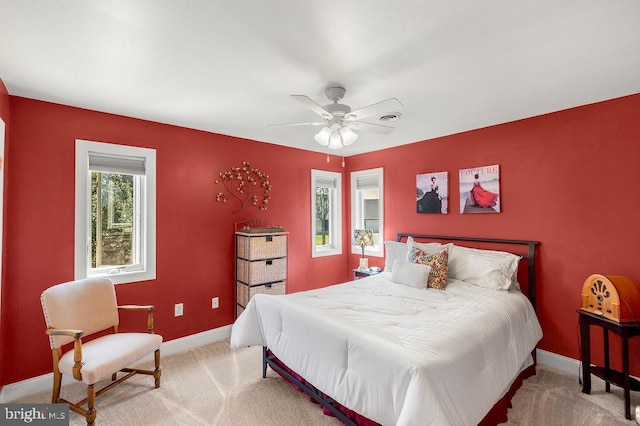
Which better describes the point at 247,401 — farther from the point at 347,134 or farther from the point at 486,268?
the point at 486,268

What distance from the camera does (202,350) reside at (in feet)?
10.8

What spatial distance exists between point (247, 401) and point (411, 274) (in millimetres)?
1891

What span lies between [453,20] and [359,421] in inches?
93.7

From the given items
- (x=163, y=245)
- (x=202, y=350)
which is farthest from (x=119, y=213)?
(x=202, y=350)

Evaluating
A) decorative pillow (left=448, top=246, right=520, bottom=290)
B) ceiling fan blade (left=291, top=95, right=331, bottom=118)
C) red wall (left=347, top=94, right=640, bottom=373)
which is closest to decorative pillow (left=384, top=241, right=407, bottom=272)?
decorative pillow (left=448, top=246, right=520, bottom=290)

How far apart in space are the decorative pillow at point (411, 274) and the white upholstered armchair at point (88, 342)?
2.37 m

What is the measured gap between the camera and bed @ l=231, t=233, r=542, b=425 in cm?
156

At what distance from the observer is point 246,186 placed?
12.6 ft

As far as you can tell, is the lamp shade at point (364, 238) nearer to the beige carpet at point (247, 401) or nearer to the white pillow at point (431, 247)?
the white pillow at point (431, 247)

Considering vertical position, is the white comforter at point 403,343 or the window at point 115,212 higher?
the window at point 115,212

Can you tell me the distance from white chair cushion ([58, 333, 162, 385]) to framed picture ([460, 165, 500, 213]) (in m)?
3.53

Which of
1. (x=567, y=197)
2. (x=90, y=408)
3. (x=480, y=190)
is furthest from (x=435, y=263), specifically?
(x=90, y=408)

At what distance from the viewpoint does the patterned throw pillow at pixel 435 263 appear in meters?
2.97

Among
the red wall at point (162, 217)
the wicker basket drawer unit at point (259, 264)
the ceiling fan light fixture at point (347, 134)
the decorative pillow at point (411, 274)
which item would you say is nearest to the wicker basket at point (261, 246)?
the wicker basket drawer unit at point (259, 264)
